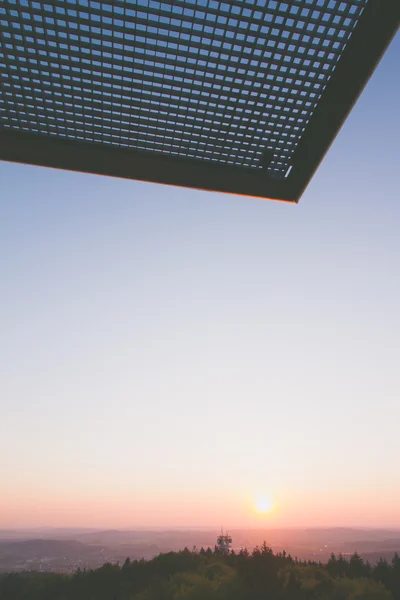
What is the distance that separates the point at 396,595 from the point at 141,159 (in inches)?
1216

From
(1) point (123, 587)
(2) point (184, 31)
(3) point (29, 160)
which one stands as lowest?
(1) point (123, 587)

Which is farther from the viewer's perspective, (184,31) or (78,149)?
(78,149)

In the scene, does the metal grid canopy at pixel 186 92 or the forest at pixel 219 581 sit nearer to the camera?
the metal grid canopy at pixel 186 92

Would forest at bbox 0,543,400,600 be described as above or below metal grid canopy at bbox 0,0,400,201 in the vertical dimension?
below

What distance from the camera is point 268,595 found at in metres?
22.2

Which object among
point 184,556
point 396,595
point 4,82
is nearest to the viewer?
point 4,82

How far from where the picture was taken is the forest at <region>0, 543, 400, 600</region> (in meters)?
22.8

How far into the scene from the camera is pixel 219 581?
975 inches

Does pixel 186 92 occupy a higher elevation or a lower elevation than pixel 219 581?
higher

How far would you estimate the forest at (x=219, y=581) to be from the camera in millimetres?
22766

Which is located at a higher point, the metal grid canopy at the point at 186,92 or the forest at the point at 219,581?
the metal grid canopy at the point at 186,92

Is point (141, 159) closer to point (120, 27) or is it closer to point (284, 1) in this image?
point (120, 27)

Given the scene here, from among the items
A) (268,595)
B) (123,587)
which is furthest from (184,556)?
(268,595)

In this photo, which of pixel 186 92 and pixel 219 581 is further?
pixel 219 581
